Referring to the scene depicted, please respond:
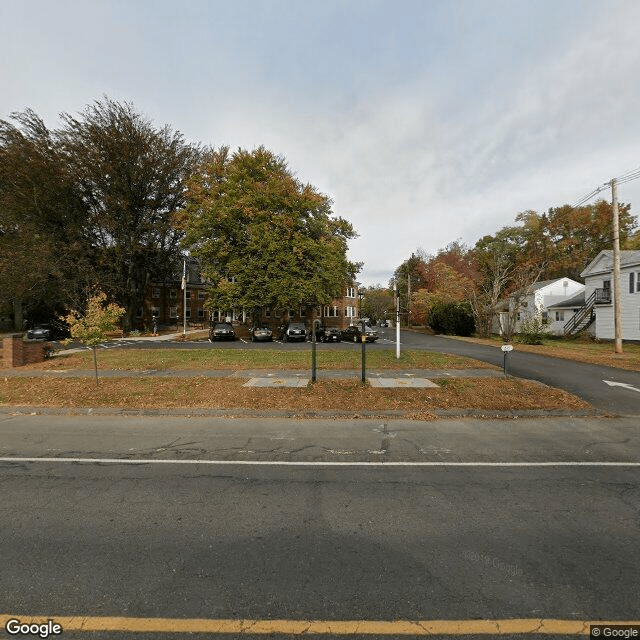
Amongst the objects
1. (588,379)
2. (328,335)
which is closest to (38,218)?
(328,335)

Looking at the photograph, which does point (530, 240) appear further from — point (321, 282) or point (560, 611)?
point (560, 611)

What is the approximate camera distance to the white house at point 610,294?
2747 cm

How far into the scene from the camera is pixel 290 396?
370 inches

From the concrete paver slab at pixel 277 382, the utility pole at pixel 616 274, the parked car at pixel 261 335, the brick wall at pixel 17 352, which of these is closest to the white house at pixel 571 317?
the utility pole at pixel 616 274

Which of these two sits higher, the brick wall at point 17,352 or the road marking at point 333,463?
the brick wall at point 17,352

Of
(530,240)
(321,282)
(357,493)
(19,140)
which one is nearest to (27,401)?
(357,493)

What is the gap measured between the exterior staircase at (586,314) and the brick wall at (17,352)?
38635 mm

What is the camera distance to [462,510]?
13.2 ft

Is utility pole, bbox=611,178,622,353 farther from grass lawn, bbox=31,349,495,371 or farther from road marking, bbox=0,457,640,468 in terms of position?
road marking, bbox=0,457,640,468

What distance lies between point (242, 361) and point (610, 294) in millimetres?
31659

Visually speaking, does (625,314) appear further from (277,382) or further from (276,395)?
(276,395)

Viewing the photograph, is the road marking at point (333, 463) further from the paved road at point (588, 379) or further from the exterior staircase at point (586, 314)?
the exterior staircase at point (586, 314)

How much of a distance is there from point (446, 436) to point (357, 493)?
3.00 meters

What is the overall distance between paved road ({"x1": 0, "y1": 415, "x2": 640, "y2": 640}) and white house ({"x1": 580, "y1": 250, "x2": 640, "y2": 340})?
93.6ft
